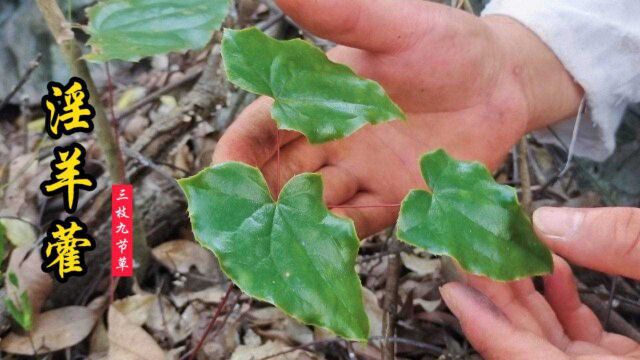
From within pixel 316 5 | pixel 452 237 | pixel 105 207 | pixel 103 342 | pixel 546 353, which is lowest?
pixel 103 342

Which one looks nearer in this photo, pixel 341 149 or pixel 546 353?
pixel 546 353

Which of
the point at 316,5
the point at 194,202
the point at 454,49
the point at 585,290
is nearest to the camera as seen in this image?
the point at 194,202

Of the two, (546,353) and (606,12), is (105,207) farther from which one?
(606,12)

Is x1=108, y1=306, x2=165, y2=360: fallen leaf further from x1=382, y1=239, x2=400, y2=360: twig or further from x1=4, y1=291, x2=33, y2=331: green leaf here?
x1=382, y1=239, x2=400, y2=360: twig

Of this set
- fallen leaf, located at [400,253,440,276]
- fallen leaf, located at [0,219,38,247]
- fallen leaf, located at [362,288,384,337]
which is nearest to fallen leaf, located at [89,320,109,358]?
fallen leaf, located at [0,219,38,247]

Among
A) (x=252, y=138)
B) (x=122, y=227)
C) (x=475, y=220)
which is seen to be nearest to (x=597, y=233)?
(x=475, y=220)

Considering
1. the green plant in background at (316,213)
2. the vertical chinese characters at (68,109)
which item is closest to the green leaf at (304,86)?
the green plant in background at (316,213)

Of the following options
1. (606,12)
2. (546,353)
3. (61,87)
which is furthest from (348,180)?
(606,12)
